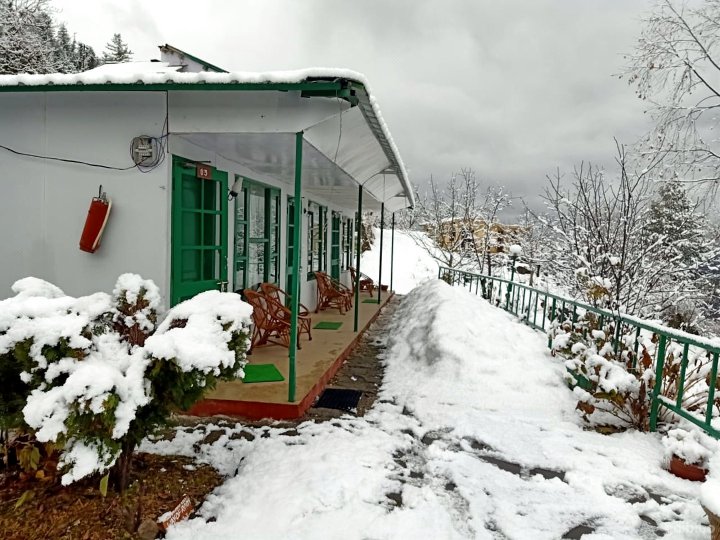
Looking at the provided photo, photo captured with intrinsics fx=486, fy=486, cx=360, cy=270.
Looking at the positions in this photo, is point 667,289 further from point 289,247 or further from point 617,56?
point 289,247

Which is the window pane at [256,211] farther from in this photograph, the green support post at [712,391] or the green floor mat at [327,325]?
the green support post at [712,391]

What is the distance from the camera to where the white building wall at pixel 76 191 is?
439 centimetres

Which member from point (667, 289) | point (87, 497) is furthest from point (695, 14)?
point (87, 497)

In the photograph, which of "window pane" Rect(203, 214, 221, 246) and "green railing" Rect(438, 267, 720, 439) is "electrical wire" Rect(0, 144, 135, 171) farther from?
"green railing" Rect(438, 267, 720, 439)

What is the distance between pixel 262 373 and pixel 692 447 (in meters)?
3.63

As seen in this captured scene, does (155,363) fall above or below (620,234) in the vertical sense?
below

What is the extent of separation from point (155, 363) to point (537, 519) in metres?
2.23

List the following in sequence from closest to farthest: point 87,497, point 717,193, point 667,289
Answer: point 87,497
point 717,193
point 667,289

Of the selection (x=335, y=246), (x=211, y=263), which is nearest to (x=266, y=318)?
(x=211, y=263)

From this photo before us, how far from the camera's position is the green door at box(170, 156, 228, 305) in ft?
14.9

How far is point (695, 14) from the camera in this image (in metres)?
7.54

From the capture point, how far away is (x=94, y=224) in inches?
170

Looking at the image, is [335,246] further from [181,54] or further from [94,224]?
[94,224]

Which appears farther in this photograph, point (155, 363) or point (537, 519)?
point (537, 519)
